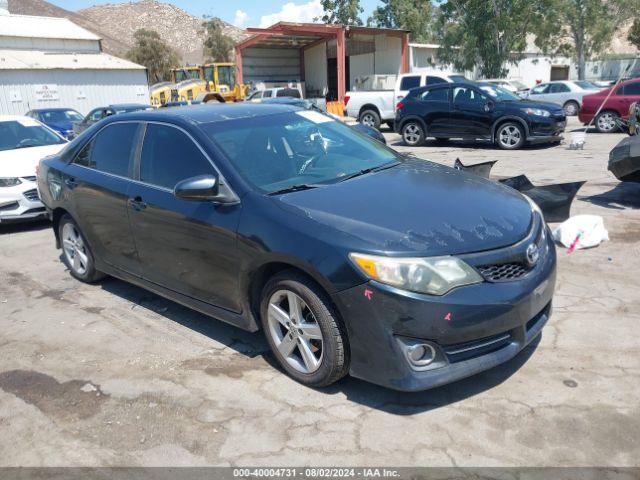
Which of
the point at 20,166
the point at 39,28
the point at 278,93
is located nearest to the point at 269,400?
the point at 20,166

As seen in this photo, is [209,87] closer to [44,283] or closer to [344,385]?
[44,283]

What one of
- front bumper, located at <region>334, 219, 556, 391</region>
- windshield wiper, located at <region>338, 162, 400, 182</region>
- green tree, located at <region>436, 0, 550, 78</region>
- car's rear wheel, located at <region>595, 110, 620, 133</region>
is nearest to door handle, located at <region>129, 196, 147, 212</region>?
windshield wiper, located at <region>338, 162, 400, 182</region>

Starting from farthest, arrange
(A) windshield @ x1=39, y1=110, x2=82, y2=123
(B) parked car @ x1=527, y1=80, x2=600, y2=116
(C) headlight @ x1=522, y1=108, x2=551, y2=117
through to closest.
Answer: (B) parked car @ x1=527, y1=80, x2=600, y2=116 < (A) windshield @ x1=39, y1=110, x2=82, y2=123 < (C) headlight @ x1=522, y1=108, x2=551, y2=117

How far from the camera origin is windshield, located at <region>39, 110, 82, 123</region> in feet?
58.9

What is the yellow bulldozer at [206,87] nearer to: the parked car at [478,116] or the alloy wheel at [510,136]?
the parked car at [478,116]

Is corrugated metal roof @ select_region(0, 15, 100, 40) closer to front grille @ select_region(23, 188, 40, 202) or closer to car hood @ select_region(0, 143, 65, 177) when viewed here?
car hood @ select_region(0, 143, 65, 177)

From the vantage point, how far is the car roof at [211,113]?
436 cm

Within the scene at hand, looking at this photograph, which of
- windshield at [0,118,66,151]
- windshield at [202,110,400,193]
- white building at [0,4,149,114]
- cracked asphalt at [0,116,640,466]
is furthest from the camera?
white building at [0,4,149,114]

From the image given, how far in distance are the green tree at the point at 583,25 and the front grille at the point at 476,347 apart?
34329 millimetres

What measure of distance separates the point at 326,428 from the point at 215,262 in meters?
1.33

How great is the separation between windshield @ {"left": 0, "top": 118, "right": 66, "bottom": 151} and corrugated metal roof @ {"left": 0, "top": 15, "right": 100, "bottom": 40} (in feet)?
90.3

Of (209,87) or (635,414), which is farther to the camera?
(209,87)

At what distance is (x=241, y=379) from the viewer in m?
3.71

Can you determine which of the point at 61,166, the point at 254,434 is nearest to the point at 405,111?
the point at 61,166
